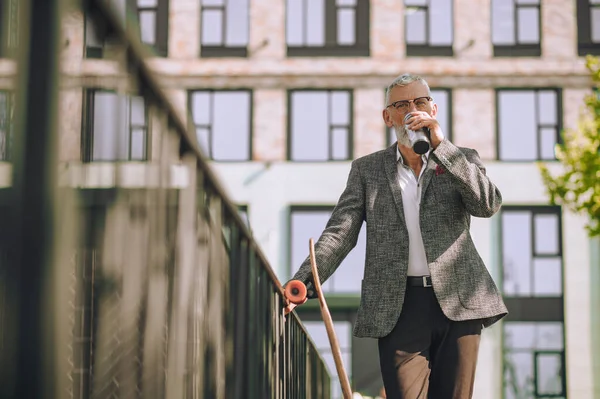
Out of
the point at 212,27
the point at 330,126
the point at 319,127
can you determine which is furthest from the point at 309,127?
the point at 212,27

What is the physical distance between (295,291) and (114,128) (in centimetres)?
253

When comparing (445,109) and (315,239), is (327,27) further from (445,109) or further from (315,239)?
(315,239)

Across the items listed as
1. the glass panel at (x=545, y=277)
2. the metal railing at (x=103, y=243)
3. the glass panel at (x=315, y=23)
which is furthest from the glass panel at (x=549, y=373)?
the metal railing at (x=103, y=243)

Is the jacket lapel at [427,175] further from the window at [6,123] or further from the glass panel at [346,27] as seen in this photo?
the glass panel at [346,27]

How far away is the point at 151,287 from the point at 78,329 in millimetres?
542

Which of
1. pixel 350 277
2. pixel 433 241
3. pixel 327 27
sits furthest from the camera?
pixel 327 27

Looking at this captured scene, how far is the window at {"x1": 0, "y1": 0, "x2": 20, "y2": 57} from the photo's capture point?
1340 mm

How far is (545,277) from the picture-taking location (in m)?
27.2

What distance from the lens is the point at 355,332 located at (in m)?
4.40

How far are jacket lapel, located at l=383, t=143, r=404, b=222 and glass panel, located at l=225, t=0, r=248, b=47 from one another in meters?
24.0

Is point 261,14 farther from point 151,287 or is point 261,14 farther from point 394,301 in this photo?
point 151,287

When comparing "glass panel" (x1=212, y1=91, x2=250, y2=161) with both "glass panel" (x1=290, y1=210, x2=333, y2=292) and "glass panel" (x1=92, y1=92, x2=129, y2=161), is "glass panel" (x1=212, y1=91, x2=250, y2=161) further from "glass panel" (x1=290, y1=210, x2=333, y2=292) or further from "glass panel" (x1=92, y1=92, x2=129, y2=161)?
"glass panel" (x1=92, y1=92, x2=129, y2=161)

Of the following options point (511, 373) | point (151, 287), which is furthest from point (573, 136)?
point (151, 287)

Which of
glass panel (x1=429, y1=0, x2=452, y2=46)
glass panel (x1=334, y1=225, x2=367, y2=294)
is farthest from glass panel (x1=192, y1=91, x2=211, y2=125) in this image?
glass panel (x1=429, y1=0, x2=452, y2=46)
